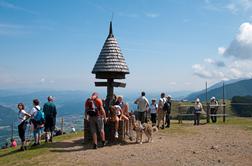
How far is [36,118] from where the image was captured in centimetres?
1574

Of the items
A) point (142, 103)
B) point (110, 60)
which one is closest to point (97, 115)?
point (110, 60)

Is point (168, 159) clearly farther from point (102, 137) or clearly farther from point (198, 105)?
point (198, 105)

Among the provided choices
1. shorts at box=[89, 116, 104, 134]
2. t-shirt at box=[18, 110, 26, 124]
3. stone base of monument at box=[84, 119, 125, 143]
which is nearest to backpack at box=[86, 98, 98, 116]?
shorts at box=[89, 116, 104, 134]

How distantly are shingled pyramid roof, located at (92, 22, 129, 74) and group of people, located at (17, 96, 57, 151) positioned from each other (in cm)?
269

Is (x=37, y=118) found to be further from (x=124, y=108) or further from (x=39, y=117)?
(x=124, y=108)

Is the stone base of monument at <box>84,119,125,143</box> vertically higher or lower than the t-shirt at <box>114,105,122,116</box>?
lower

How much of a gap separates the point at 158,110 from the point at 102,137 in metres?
6.93

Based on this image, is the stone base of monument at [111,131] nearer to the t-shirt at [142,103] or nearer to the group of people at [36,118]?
the group of people at [36,118]

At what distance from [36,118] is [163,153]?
586 cm

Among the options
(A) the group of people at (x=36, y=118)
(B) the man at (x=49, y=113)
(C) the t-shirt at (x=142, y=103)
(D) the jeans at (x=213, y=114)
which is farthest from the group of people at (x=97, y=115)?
(D) the jeans at (x=213, y=114)

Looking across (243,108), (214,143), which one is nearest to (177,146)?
(214,143)

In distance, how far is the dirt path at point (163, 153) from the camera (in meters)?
12.0

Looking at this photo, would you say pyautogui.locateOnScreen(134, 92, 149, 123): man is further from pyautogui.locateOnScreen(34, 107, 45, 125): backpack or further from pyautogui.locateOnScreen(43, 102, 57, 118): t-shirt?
pyautogui.locateOnScreen(34, 107, 45, 125): backpack

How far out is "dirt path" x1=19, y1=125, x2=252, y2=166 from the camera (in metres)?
12.0
